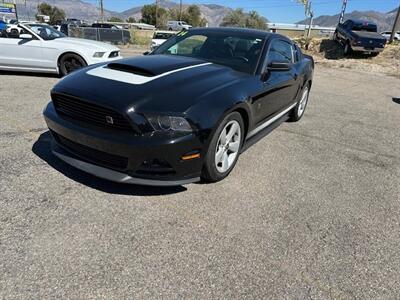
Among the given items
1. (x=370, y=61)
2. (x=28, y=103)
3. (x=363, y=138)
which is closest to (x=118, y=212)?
(x=28, y=103)

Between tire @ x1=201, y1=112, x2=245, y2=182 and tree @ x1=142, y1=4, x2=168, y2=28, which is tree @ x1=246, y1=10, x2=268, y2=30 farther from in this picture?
tire @ x1=201, y1=112, x2=245, y2=182

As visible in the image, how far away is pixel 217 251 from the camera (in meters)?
2.57

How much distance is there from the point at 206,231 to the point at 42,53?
23.4 feet

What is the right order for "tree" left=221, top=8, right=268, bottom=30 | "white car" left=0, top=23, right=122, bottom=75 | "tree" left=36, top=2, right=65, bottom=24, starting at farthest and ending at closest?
1. "tree" left=36, top=2, right=65, bottom=24
2. "tree" left=221, top=8, right=268, bottom=30
3. "white car" left=0, top=23, right=122, bottom=75

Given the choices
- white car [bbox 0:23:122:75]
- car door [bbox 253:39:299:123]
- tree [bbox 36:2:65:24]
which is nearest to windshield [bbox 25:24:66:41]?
white car [bbox 0:23:122:75]

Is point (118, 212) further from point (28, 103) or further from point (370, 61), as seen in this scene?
point (370, 61)

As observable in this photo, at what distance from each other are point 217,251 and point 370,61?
17499mm

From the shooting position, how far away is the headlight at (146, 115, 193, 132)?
9.27ft

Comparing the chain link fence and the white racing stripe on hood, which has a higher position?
the white racing stripe on hood

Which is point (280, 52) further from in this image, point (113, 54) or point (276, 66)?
point (113, 54)

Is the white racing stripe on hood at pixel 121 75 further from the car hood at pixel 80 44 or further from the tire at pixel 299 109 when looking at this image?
the car hood at pixel 80 44

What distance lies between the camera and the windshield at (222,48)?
4098 mm

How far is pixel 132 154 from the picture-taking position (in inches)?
110

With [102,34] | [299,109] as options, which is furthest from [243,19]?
[299,109]
